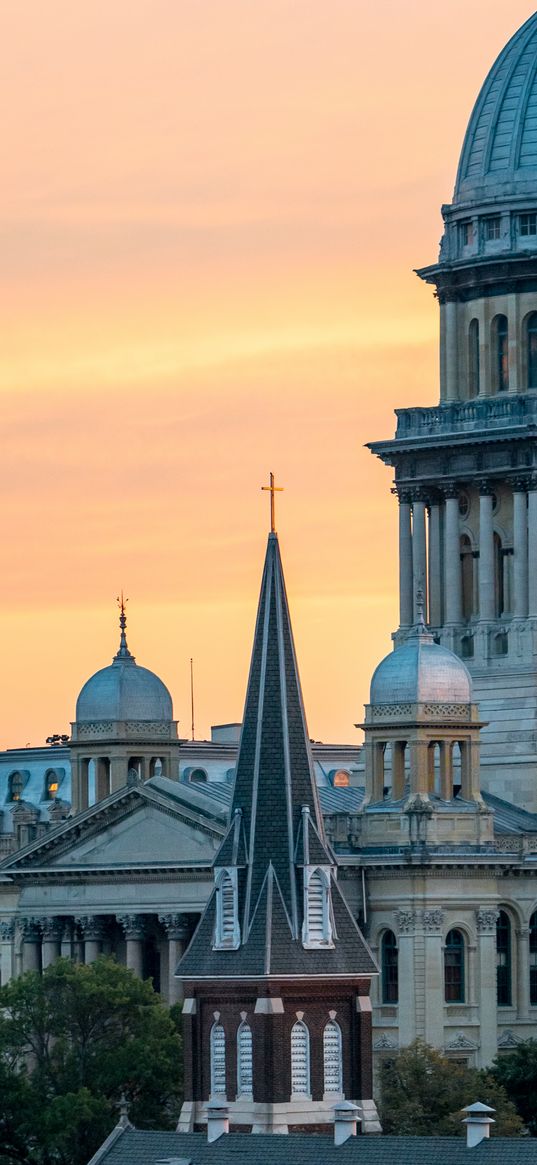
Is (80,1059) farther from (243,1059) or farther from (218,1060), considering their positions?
(243,1059)

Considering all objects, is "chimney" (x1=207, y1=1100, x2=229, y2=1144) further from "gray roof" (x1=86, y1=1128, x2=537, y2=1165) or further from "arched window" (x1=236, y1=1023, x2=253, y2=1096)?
"arched window" (x1=236, y1=1023, x2=253, y2=1096)

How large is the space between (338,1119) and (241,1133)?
269 inches

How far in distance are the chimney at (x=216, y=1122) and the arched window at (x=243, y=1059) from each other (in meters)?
3.87

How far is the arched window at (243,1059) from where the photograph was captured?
15588 cm

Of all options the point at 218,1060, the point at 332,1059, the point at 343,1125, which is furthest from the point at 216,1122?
the point at 332,1059

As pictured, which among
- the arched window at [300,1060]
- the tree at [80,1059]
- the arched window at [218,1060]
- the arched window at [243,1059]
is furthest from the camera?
the tree at [80,1059]

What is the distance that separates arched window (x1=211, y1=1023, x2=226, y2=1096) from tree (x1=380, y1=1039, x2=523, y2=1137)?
22065 millimetres

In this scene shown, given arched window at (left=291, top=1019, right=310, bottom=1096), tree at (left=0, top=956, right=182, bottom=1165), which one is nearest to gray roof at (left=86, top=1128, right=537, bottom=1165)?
arched window at (left=291, top=1019, right=310, bottom=1096)

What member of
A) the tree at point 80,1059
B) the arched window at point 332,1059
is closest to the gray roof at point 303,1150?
the arched window at point 332,1059

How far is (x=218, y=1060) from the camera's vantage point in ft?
517

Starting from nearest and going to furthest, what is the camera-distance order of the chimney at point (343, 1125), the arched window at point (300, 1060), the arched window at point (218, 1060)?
the chimney at point (343, 1125), the arched window at point (300, 1060), the arched window at point (218, 1060)

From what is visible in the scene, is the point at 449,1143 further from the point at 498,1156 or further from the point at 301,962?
the point at 301,962

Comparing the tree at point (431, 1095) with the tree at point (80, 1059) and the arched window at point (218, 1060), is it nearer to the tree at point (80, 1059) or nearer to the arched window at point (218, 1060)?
the tree at point (80, 1059)

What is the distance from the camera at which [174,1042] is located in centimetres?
18962
